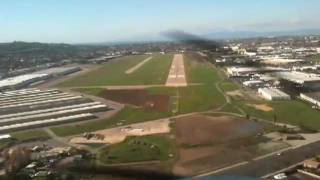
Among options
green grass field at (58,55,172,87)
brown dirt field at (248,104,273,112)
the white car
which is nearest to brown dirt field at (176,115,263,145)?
brown dirt field at (248,104,273,112)

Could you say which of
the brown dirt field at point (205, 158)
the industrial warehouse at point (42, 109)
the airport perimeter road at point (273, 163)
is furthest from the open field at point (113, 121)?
the airport perimeter road at point (273, 163)

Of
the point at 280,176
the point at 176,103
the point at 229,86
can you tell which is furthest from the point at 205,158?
the point at 229,86

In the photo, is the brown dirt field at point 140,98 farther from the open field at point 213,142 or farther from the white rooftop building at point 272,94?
the white rooftop building at point 272,94

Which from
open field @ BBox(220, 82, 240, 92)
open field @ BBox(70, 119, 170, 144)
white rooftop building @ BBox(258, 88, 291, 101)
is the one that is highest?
white rooftop building @ BBox(258, 88, 291, 101)

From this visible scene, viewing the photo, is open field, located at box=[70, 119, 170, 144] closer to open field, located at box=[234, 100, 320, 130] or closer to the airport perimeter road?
open field, located at box=[234, 100, 320, 130]

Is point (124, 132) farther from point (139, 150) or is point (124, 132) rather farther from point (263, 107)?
point (263, 107)

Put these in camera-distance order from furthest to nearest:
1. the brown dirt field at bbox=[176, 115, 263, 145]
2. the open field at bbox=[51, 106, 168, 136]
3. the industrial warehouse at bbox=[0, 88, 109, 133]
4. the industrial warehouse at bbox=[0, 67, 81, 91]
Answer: the industrial warehouse at bbox=[0, 67, 81, 91]
the industrial warehouse at bbox=[0, 88, 109, 133]
the open field at bbox=[51, 106, 168, 136]
the brown dirt field at bbox=[176, 115, 263, 145]
